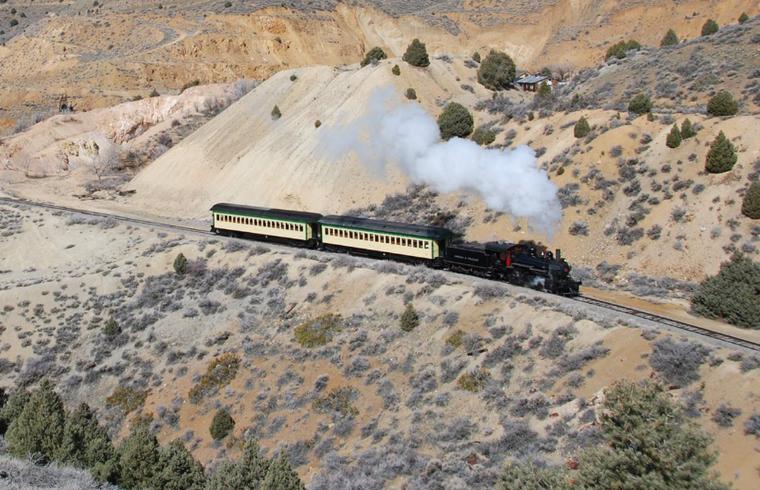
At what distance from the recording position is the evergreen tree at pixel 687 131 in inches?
1582

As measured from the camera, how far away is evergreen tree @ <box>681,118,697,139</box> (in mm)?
40188

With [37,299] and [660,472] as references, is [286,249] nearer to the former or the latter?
[37,299]

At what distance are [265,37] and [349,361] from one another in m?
76.7

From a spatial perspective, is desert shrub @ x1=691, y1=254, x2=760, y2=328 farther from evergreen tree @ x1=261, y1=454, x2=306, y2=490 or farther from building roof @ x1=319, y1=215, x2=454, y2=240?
evergreen tree @ x1=261, y1=454, x2=306, y2=490

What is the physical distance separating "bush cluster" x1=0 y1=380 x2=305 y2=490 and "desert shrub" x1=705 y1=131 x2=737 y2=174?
93.0 feet

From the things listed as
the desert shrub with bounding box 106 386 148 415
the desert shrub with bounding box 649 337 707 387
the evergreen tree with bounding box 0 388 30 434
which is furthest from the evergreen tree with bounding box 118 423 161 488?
the desert shrub with bounding box 649 337 707 387

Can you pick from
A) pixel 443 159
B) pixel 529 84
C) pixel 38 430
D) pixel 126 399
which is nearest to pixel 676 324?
pixel 38 430

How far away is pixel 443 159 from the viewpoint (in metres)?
47.8

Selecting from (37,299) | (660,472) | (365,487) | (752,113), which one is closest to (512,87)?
(752,113)

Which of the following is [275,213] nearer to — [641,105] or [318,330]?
[318,330]

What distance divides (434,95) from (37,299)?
36.0m

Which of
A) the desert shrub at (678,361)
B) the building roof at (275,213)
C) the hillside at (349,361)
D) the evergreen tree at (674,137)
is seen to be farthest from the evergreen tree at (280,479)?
the evergreen tree at (674,137)

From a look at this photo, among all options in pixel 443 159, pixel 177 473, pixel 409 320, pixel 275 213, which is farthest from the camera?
pixel 443 159

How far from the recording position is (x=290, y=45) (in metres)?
97.4
